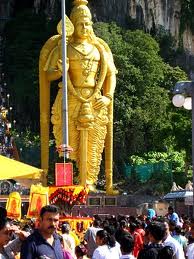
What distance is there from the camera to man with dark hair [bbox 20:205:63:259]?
6508 millimetres

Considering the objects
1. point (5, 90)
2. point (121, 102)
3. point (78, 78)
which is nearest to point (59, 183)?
point (78, 78)

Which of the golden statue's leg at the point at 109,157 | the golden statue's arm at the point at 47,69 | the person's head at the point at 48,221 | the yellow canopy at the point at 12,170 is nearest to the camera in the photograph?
the person's head at the point at 48,221

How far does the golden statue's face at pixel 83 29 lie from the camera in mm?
25641

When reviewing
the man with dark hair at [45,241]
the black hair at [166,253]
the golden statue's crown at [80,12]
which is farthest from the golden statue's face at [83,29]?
the man with dark hair at [45,241]

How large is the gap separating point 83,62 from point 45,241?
1925 centimetres

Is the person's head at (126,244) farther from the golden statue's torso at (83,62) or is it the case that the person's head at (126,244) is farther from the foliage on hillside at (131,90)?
the foliage on hillside at (131,90)

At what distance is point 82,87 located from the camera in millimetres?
25891

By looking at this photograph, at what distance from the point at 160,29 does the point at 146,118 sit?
7475 millimetres

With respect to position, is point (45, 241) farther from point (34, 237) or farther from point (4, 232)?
point (4, 232)

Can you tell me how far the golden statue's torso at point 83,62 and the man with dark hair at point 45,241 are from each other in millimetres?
19031

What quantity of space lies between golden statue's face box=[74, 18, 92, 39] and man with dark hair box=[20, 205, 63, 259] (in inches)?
753

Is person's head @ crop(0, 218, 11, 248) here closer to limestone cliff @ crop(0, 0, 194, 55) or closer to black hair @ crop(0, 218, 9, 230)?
black hair @ crop(0, 218, 9, 230)

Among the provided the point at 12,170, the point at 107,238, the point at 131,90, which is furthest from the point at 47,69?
the point at 107,238

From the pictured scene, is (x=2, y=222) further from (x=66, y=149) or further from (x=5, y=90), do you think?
(x=5, y=90)
